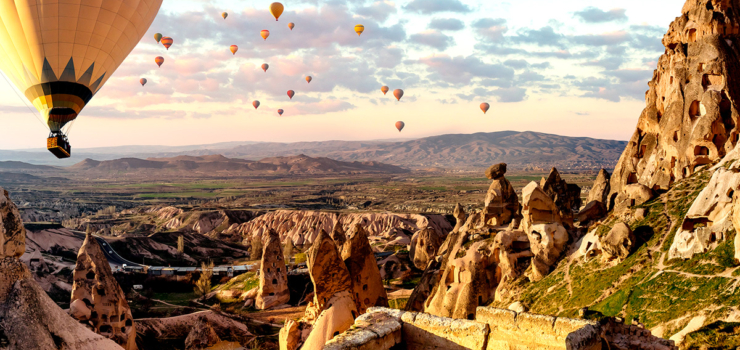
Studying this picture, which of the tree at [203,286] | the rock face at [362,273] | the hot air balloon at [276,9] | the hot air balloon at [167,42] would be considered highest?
the hot air balloon at [276,9]

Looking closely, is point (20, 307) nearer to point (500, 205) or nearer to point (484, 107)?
point (500, 205)

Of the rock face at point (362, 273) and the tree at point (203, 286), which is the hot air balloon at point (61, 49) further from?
the rock face at point (362, 273)

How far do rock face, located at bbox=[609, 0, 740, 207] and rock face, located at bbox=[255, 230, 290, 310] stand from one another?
69.5ft

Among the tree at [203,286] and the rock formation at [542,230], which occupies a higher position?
the rock formation at [542,230]

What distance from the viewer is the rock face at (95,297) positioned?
17359mm

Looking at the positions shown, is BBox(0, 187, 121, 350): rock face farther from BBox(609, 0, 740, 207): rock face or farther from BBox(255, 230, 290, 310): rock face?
BBox(255, 230, 290, 310): rock face

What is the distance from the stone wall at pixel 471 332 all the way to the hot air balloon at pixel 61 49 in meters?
28.6

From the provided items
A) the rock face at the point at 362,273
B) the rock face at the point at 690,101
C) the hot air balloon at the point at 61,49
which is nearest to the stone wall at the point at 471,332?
the rock face at the point at 362,273

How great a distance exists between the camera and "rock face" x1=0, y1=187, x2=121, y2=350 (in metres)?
9.09

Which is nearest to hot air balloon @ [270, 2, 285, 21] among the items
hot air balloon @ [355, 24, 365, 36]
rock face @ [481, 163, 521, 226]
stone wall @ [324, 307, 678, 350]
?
hot air balloon @ [355, 24, 365, 36]

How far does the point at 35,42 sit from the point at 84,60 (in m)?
2.62

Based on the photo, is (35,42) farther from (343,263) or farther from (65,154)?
(343,263)

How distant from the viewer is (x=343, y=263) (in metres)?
22.1

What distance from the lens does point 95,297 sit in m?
17.5
